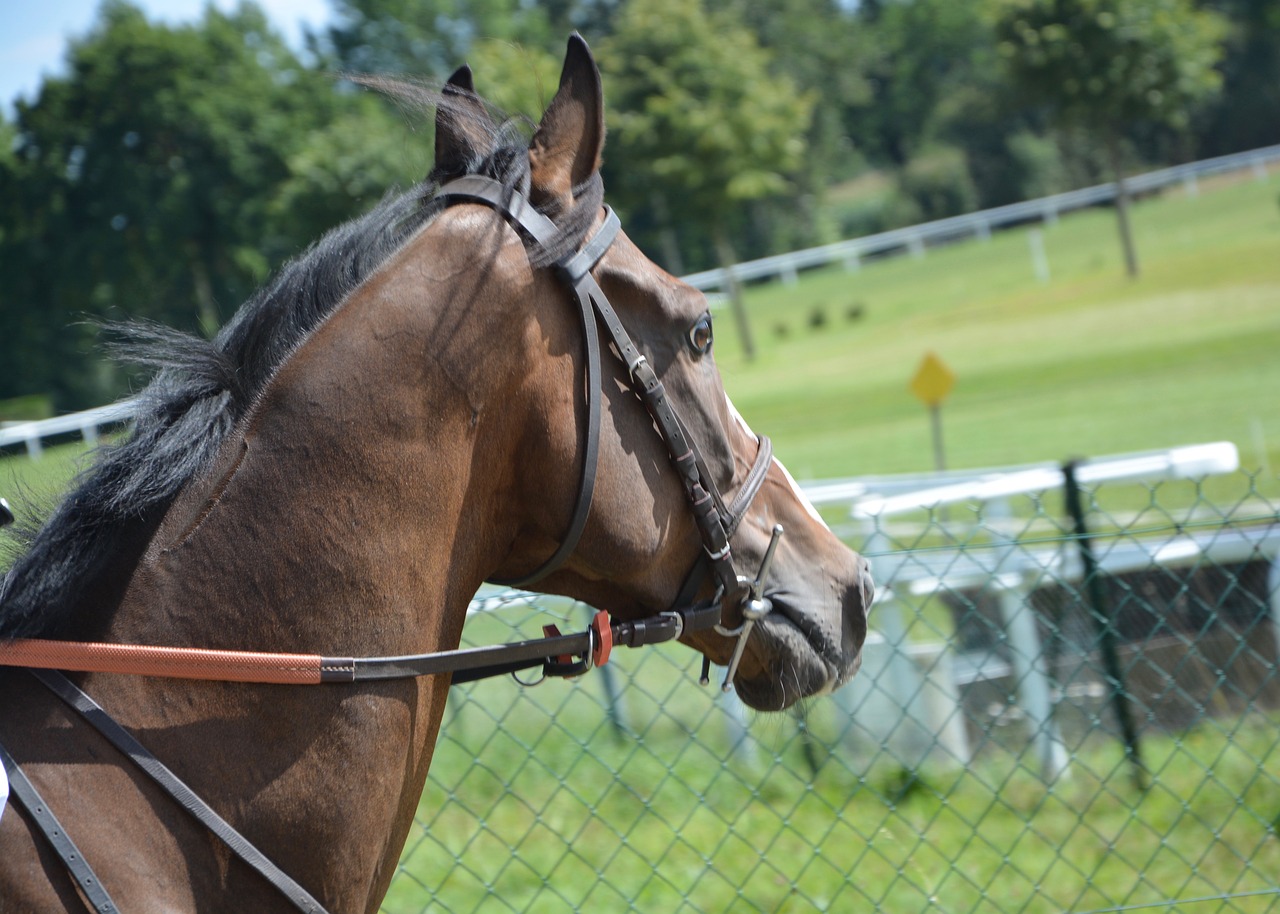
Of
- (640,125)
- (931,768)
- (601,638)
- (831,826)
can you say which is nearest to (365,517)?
(601,638)

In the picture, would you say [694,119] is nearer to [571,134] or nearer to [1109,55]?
[1109,55]

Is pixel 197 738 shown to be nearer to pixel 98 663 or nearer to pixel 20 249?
pixel 98 663

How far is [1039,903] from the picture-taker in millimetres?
4406

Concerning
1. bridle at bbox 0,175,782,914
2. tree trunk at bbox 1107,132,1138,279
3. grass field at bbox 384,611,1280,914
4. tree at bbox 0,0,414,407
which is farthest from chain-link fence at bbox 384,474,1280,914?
tree at bbox 0,0,414,407

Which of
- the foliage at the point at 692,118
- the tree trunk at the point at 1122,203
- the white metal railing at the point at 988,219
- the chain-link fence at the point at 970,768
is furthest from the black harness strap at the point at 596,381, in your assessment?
the white metal railing at the point at 988,219

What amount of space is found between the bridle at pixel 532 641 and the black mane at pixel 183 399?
50 mm

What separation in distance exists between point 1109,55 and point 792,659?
26.3 metres

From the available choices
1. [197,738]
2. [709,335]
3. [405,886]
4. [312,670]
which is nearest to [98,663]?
[197,738]

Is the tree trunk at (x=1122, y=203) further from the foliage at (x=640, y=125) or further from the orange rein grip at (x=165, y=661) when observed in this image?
the orange rein grip at (x=165, y=661)

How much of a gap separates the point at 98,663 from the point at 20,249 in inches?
1405

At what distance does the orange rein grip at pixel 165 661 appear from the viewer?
162cm

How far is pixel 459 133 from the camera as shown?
198 cm

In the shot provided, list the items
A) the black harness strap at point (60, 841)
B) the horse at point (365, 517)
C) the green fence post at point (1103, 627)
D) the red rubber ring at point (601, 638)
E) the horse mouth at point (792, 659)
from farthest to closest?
the green fence post at point (1103, 627)
the horse mouth at point (792, 659)
the red rubber ring at point (601, 638)
the horse at point (365, 517)
the black harness strap at point (60, 841)

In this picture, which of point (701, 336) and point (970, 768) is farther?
point (970, 768)
